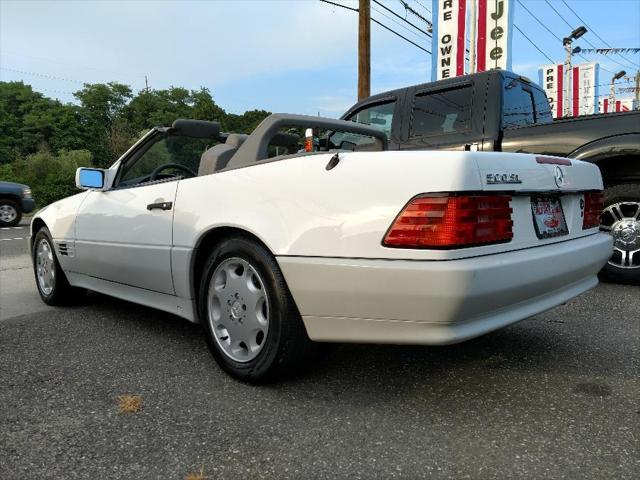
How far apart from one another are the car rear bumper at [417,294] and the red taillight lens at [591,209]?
0.64 metres

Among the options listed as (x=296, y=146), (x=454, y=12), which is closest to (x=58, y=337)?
(x=296, y=146)

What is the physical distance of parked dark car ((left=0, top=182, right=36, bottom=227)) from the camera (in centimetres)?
1351

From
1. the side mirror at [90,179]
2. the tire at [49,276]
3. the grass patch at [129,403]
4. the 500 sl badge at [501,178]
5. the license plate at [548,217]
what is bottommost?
the grass patch at [129,403]

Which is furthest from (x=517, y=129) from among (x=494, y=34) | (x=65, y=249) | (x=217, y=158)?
(x=494, y=34)

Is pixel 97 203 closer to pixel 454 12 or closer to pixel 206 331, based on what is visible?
pixel 206 331

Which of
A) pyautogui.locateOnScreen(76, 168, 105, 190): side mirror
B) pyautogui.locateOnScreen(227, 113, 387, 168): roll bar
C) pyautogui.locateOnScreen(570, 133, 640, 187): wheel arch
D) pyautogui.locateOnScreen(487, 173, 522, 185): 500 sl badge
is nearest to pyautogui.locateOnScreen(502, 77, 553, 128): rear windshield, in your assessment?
pyautogui.locateOnScreen(570, 133, 640, 187): wheel arch

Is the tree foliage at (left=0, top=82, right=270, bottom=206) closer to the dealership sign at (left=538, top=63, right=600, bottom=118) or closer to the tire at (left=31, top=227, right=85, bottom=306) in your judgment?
the dealership sign at (left=538, top=63, right=600, bottom=118)

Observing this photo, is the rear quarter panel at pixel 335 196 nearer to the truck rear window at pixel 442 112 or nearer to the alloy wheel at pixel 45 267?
the alloy wheel at pixel 45 267

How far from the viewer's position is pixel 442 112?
5270 mm

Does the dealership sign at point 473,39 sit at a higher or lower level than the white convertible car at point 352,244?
higher

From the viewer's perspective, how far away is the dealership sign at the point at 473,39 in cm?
1165

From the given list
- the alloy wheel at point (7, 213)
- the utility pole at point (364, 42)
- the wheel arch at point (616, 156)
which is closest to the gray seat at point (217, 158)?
the wheel arch at point (616, 156)

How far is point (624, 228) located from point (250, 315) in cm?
376

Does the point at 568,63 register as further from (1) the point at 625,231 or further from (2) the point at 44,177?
(2) the point at 44,177
